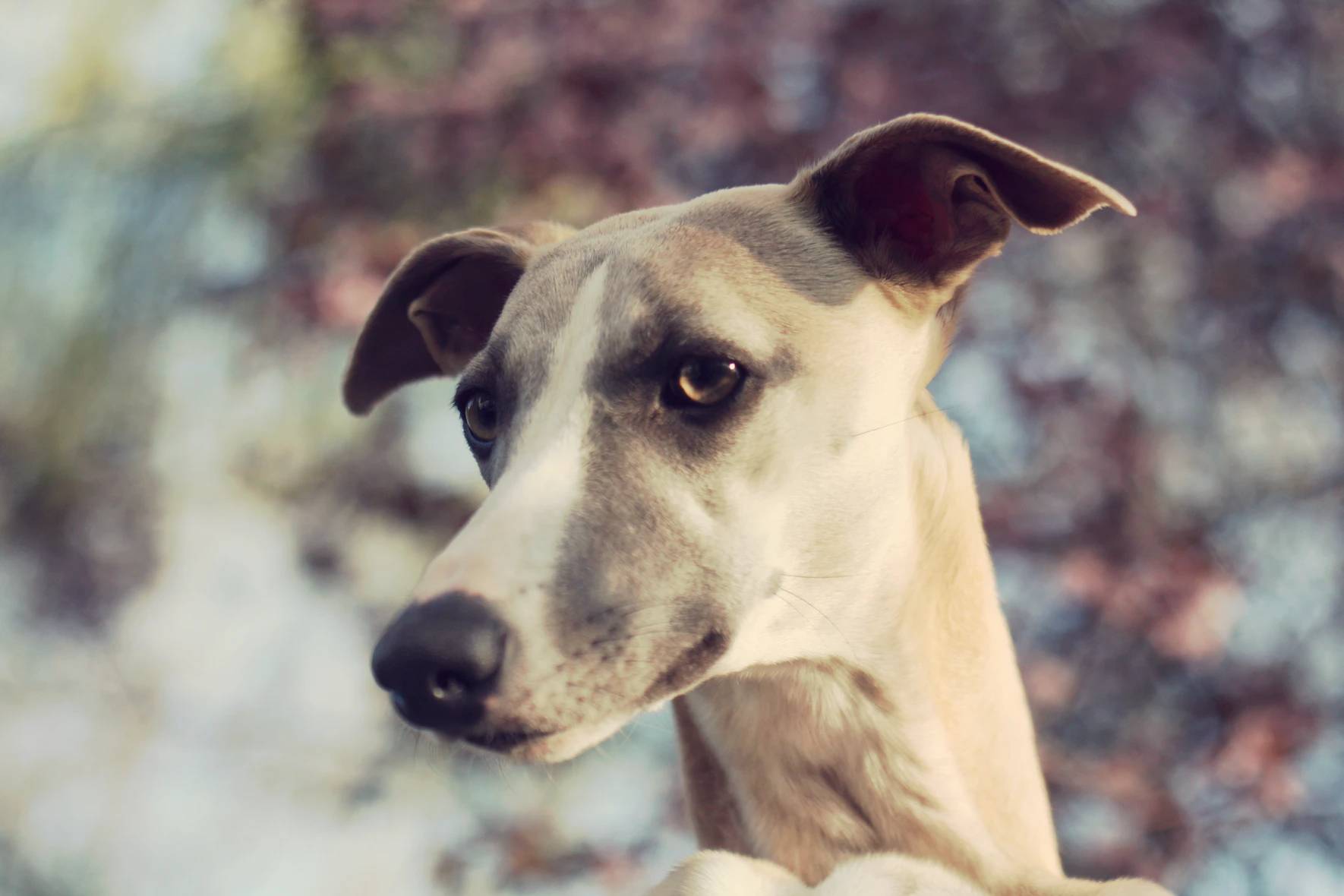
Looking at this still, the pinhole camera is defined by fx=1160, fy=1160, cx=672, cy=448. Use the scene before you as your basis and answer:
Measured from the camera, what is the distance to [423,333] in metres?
3.04

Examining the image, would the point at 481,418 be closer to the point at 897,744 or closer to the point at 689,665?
the point at 689,665

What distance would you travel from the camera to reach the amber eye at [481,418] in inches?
97.3

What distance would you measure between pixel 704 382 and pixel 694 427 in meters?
0.09

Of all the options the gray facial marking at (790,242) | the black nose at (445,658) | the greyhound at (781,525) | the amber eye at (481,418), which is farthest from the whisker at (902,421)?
the black nose at (445,658)

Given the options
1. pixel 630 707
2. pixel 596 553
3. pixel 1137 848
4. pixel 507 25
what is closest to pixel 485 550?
pixel 596 553

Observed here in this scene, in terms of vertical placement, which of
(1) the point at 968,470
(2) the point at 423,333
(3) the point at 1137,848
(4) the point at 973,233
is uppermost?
(4) the point at 973,233

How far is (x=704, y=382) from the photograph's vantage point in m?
2.19

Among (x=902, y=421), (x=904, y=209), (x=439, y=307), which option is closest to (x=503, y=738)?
(x=902, y=421)

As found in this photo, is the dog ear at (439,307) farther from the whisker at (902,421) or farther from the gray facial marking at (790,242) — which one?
the whisker at (902,421)

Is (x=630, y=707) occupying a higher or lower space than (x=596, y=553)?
lower

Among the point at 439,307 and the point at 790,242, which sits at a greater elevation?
the point at 790,242

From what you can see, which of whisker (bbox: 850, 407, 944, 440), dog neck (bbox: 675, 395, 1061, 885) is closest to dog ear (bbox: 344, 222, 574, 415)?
whisker (bbox: 850, 407, 944, 440)

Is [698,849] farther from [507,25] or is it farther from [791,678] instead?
[507,25]

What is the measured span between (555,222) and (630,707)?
166cm
